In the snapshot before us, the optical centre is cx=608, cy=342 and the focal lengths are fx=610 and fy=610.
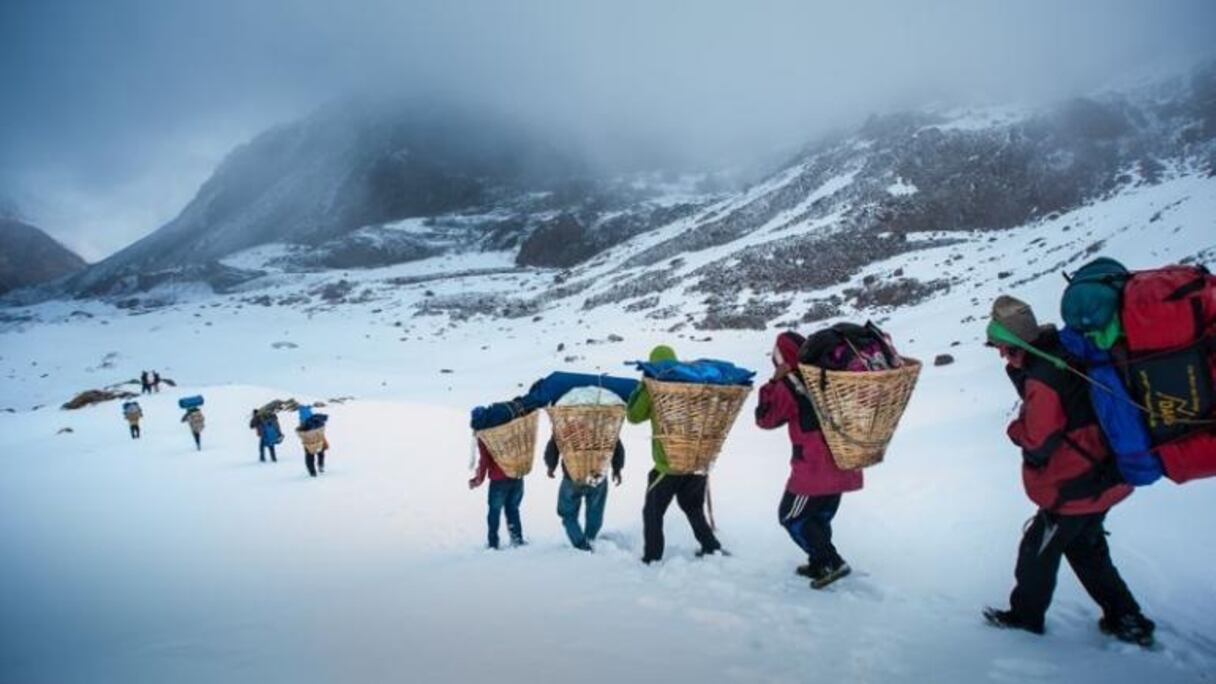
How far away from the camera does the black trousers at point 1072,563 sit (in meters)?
3.79

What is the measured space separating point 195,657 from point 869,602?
4.49m

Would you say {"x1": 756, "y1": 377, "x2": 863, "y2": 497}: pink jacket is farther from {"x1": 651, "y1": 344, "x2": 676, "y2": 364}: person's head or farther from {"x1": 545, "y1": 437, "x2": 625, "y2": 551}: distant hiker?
{"x1": 545, "y1": 437, "x2": 625, "y2": 551}: distant hiker

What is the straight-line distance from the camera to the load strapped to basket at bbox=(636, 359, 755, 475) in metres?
4.87

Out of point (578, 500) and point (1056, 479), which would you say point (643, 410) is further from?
point (1056, 479)

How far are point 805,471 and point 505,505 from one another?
3.50 metres

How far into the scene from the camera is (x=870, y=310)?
106 ft

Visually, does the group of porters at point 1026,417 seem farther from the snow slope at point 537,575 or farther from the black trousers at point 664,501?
the snow slope at point 537,575

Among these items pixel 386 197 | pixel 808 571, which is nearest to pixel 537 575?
pixel 808 571

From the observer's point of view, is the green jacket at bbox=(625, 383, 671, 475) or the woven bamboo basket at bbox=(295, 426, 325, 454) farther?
the woven bamboo basket at bbox=(295, 426, 325, 454)

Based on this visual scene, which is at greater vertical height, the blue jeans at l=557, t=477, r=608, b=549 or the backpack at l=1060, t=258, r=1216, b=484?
the backpack at l=1060, t=258, r=1216, b=484

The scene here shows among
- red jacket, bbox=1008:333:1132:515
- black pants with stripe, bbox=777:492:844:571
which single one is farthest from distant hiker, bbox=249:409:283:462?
red jacket, bbox=1008:333:1132:515

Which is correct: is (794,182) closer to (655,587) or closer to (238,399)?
(238,399)

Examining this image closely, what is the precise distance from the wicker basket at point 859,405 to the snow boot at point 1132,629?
1.66 meters

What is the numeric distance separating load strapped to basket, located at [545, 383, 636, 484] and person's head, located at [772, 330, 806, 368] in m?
1.48
